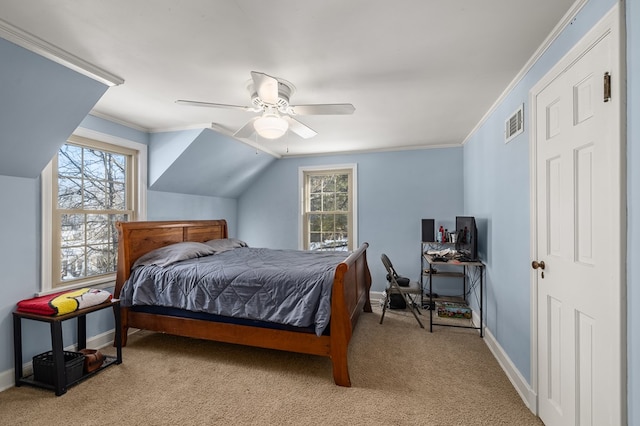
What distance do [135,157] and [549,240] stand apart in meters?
4.10

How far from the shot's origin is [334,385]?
2.32m

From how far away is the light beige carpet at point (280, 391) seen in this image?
1.95m

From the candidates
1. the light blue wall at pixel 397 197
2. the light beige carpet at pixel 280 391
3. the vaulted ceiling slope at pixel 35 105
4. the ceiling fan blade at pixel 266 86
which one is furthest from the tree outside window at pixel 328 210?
the vaulted ceiling slope at pixel 35 105

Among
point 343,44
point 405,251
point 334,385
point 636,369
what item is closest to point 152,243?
point 334,385

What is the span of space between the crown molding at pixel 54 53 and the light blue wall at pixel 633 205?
296 centimetres

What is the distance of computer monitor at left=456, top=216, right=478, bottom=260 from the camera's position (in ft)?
10.5

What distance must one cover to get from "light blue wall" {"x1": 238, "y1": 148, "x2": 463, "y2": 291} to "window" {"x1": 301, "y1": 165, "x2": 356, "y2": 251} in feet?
0.52

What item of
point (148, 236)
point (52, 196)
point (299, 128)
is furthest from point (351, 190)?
point (52, 196)

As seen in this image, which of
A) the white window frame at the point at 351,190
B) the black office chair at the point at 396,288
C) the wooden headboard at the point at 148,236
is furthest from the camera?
the white window frame at the point at 351,190

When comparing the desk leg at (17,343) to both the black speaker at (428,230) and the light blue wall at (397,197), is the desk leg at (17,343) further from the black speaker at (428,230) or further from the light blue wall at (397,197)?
the black speaker at (428,230)

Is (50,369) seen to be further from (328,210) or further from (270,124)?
(328,210)

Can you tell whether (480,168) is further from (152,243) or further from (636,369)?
(152,243)

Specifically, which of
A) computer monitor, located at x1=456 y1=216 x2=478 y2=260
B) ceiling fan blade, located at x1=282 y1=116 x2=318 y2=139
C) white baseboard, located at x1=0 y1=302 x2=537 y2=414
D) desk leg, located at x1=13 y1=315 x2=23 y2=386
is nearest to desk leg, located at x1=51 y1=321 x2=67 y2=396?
desk leg, located at x1=13 y1=315 x2=23 y2=386

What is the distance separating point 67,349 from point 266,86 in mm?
2979
